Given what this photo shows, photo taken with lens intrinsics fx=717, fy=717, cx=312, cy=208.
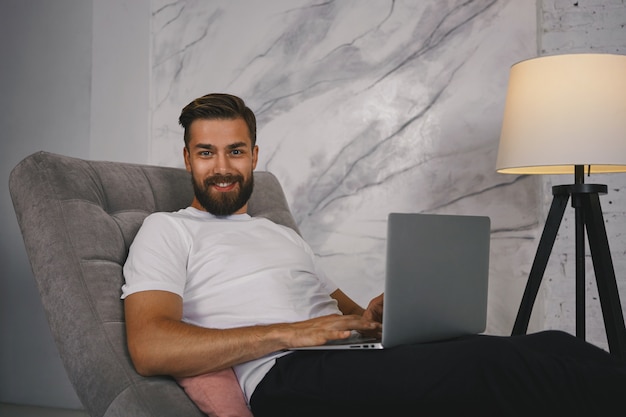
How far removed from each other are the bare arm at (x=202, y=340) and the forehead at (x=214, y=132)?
0.55 m

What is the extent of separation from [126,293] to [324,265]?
1770 mm

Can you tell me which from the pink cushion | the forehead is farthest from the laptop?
the forehead

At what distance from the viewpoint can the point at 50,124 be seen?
3395mm

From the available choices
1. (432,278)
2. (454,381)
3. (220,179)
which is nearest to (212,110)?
(220,179)

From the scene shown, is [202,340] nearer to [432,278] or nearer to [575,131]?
[432,278]

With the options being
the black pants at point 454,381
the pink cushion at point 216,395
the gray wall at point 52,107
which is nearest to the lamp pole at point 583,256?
the black pants at point 454,381

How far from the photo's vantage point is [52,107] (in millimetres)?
3395

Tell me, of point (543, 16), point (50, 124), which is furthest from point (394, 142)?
point (50, 124)

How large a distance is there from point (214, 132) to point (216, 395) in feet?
2.45

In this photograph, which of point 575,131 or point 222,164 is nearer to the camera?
point 222,164

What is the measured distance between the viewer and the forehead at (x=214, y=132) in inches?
76.8

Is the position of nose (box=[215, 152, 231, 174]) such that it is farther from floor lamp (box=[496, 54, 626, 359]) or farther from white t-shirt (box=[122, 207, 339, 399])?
floor lamp (box=[496, 54, 626, 359])

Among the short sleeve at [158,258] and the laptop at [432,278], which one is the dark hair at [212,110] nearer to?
the short sleeve at [158,258]

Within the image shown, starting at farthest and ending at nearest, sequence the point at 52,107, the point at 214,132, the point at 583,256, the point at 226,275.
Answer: the point at 52,107 → the point at 583,256 → the point at 214,132 → the point at 226,275
